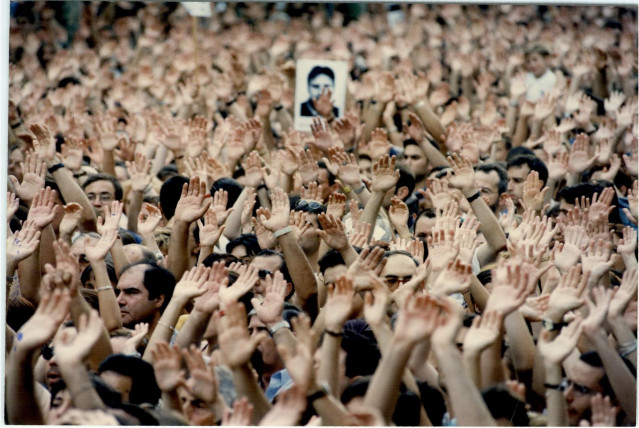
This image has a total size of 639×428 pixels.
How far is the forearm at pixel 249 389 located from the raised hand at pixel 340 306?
345 mm

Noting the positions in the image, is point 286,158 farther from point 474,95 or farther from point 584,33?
point 584,33

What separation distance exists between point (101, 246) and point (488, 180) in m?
2.90

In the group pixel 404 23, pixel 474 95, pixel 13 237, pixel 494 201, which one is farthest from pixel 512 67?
pixel 13 237

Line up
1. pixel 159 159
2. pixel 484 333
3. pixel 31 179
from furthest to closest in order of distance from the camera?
pixel 159 159
pixel 31 179
pixel 484 333

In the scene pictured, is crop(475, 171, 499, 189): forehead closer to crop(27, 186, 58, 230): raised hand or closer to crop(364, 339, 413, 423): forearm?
crop(27, 186, 58, 230): raised hand

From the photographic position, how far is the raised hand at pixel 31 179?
5379 millimetres

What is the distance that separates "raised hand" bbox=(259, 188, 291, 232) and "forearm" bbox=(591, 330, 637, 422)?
1.86m

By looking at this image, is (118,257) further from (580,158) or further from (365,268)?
(580,158)

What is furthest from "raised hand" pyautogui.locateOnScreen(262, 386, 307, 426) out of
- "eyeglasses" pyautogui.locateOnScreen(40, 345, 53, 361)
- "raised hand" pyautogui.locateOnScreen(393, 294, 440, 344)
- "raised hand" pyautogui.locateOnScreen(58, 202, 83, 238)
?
"raised hand" pyautogui.locateOnScreen(58, 202, 83, 238)

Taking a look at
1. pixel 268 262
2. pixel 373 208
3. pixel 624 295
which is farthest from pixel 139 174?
pixel 624 295

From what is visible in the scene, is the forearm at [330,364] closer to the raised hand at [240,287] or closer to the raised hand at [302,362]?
the raised hand at [302,362]

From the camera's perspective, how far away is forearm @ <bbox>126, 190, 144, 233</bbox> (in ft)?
21.4

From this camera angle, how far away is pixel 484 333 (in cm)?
341

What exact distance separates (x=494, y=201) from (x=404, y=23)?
26.0ft
